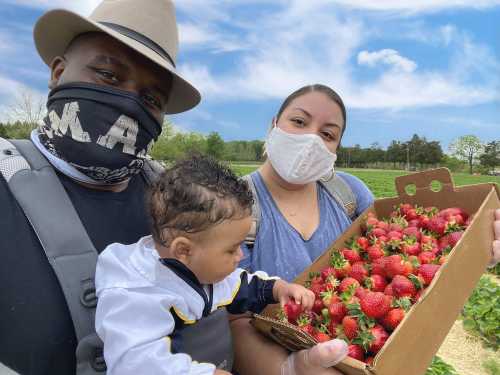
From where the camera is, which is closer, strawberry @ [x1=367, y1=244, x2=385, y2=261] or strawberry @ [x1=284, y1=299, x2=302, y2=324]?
strawberry @ [x1=284, y1=299, x2=302, y2=324]

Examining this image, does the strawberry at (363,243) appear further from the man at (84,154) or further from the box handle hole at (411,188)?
the man at (84,154)

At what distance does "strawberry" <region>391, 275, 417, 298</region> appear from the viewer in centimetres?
191

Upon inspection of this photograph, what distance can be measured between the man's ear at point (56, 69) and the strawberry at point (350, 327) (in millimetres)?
1632

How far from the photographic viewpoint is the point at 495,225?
2322mm

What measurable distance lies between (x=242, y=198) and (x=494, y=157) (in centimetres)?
11639

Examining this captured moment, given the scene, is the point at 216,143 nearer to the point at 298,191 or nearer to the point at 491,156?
the point at 491,156

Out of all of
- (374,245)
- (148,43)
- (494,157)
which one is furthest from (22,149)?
(494,157)

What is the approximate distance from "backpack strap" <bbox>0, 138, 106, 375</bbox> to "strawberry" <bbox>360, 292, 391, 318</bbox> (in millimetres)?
1065

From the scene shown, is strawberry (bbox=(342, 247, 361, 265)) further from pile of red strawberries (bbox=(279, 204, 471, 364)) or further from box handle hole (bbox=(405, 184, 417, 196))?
box handle hole (bbox=(405, 184, 417, 196))

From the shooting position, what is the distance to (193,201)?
1547mm

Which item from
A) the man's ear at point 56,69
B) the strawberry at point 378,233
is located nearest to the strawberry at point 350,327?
the strawberry at point 378,233

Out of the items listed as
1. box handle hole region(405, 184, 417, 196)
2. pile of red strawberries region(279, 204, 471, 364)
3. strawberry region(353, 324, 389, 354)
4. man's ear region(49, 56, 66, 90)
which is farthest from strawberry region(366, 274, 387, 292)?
man's ear region(49, 56, 66, 90)

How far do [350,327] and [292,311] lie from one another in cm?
26

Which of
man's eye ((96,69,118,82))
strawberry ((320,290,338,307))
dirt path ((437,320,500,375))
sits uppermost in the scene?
man's eye ((96,69,118,82))
